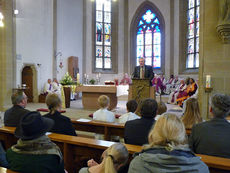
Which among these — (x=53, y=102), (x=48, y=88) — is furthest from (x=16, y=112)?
(x=48, y=88)

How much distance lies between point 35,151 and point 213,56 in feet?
20.7

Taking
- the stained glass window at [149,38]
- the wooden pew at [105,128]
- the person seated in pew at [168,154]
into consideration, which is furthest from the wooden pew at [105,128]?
the stained glass window at [149,38]

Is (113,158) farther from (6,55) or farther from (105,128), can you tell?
(6,55)

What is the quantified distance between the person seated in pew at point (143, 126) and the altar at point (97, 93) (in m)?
6.25

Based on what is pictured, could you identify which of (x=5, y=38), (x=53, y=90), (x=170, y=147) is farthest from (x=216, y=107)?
(x=53, y=90)

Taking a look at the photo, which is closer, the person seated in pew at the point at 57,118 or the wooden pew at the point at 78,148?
the wooden pew at the point at 78,148

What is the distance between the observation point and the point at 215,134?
2.24 m

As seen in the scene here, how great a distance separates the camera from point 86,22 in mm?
16297

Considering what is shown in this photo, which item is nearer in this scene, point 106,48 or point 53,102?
point 53,102

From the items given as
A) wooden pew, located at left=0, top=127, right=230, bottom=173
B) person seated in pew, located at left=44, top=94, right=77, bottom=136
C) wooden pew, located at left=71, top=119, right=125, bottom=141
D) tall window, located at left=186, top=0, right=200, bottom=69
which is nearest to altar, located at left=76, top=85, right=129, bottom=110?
wooden pew, located at left=71, top=119, right=125, bottom=141

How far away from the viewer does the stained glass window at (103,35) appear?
1688 centimetres

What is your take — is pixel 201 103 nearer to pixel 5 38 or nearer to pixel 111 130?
pixel 111 130

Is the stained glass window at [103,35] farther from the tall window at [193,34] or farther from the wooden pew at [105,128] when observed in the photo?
the wooden pew at [105,128]

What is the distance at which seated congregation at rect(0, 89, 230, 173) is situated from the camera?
142 cm
